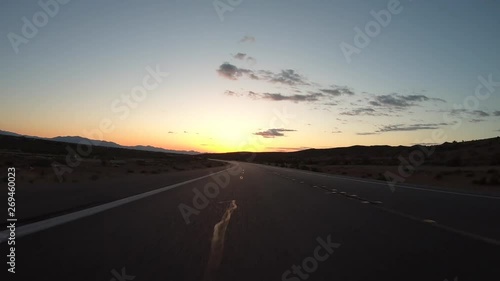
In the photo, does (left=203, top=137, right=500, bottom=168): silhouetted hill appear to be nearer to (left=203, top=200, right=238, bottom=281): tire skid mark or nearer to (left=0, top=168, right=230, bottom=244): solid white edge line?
(left=0, top=168, right=230, bottom=244): solid white edge line

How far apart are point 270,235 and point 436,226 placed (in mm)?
3715

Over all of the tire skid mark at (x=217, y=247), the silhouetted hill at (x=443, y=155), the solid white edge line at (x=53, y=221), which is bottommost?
the tire skid mark at (x=217, y=247)

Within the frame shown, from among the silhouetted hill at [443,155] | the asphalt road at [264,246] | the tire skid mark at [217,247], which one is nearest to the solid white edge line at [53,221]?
the asphalt road at [264,246]

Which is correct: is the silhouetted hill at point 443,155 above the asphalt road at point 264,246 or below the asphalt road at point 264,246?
above

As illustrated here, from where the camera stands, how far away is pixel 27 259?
6.32 metres

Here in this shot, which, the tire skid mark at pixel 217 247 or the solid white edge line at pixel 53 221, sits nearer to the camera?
the tire skid mark at pixel 217 247

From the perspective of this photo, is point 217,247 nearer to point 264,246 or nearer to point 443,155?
point 264,246

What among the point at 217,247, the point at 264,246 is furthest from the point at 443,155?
the point at 217,247

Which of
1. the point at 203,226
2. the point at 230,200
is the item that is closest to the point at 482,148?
the point at 230,200

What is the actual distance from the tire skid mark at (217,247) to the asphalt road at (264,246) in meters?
0.01

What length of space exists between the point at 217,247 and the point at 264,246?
743 mm

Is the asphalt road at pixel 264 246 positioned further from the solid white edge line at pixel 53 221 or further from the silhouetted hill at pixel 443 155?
the silhouetted hill at pixel 443 155

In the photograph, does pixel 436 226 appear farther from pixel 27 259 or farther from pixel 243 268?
pixel 27 259

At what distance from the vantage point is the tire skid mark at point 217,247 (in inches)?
229
